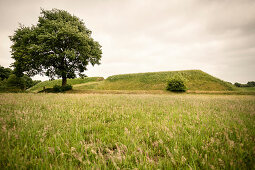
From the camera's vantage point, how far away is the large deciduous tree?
64.1 feet

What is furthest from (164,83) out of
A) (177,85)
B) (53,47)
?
(53,47)

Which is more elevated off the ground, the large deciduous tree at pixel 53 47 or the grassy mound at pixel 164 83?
the large deciduous tree at pixel 53 47

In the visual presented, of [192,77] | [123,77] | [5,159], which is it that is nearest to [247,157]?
[5,159]

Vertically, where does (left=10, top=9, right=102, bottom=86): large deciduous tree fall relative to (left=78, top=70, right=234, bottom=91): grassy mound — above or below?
above

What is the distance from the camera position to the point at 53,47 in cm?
2039

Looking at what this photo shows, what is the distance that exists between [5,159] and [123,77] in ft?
185

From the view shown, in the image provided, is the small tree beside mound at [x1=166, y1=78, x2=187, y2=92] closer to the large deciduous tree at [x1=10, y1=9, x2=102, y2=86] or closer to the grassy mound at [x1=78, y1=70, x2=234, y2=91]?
the grassy mound at [x1=78, y1=70, x2=234, y2=91]

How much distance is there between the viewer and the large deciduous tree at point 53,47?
64.1 ft

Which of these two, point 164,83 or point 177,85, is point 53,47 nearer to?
point 177,85

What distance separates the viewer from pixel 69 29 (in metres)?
19.5

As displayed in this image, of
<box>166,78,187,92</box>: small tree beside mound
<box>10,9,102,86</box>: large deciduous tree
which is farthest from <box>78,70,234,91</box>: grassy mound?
<box>10,9,102,86</box>: large deciduous tree

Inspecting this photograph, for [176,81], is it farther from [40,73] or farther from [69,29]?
[40,73]

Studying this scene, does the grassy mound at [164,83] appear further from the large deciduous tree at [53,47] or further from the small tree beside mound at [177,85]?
the large deciduous tree at [53,47]

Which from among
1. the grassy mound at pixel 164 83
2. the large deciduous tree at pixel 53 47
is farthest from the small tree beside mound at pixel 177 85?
the large deciduous tree at pixel 53 47
